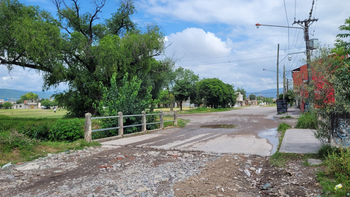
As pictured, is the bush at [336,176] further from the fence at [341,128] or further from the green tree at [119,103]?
the green tree at [119,103]

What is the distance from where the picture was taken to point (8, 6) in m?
17.8

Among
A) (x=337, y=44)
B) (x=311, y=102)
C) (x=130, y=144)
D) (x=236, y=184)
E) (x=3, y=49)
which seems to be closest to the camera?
(x=236, y=184)

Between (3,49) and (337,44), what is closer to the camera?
→ (337,44)

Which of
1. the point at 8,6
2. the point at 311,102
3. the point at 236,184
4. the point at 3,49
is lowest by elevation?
the point at 236,184

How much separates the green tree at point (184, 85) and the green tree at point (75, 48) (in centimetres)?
3377

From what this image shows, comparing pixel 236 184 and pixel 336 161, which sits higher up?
pixel 336 161

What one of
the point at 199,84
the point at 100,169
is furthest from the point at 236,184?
the point at 199,84

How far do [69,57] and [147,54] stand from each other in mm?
6984

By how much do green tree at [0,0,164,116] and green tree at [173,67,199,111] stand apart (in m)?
33.8

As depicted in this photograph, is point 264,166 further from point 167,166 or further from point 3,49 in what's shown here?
point 3,49

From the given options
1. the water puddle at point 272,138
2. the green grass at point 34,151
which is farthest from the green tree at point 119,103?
the water puddle at point 272,138

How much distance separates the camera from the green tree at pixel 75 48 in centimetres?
1720

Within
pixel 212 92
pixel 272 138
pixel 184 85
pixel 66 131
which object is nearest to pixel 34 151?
pixel 66 131

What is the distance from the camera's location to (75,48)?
2248 centimetres
